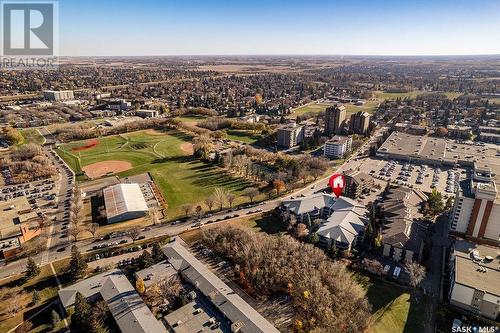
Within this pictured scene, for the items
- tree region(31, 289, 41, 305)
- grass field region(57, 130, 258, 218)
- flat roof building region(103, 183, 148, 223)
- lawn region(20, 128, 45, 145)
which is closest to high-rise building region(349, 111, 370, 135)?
grass field region(57, 130, 258, 218)

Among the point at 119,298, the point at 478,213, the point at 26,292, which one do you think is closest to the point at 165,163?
the point at 26,292

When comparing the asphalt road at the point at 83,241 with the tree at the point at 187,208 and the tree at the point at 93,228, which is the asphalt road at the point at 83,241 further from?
the tree at the point at 187,208

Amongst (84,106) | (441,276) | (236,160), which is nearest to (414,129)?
(236,160)

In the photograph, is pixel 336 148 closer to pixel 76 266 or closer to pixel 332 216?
pixel 332 216

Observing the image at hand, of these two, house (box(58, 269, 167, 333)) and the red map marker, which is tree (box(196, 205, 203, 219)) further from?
the red map marker

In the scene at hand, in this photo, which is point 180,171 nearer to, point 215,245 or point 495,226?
point 215,245
